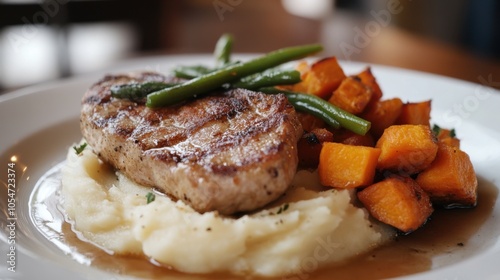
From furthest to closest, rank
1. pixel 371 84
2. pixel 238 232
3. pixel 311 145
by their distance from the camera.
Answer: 1. pixel 371 84
2. pixel 311 145
3. pixel 238 232

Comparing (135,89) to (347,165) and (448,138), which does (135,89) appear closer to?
(347,165)

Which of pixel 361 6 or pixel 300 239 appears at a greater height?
pixel 300 239

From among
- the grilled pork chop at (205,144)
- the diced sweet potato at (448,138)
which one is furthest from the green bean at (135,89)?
the diced sweet potato at (448,138)

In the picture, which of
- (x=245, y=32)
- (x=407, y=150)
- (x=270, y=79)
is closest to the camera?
(x=407, y=150)

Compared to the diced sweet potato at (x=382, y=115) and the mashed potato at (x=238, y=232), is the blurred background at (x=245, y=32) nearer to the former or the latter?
the diced sweet potato at (x=382, y=115)

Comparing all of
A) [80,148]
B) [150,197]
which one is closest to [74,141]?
[80,148]

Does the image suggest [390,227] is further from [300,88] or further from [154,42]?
[154,42]

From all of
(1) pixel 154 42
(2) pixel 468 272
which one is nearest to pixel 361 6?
(1) pixel 154 42

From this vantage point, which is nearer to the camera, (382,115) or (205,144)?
(205,144)

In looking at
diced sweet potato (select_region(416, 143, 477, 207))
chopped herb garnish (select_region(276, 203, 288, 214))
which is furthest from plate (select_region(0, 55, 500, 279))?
chopped herb garnish (select_region(276, 203, 288, 214))
